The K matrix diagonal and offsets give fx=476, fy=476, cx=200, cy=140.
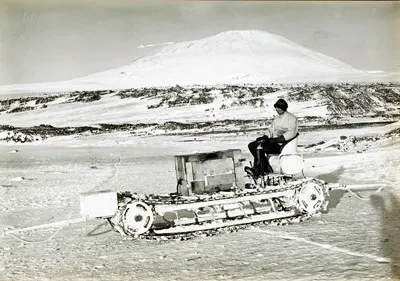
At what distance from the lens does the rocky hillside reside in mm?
9773

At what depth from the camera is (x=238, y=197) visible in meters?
4.83

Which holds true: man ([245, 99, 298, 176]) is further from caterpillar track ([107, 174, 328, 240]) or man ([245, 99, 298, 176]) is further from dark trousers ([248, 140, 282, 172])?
caterpillar track ([107, 174, 328, 240])

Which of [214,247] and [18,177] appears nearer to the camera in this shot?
[214,247]

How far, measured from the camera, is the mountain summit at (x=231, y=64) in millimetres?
8523

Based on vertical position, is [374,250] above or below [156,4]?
below

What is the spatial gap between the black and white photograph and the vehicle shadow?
24 millimetres

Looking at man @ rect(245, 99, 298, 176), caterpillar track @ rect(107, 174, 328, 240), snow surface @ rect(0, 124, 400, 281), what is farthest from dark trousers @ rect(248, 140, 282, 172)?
snow surface @ rect(0, 124, 400, 281)

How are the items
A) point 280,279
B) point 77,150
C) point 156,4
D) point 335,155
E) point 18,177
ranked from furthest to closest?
point 77,150 < point 335,155 < point 18,177 < point 156,4 < point 280,279

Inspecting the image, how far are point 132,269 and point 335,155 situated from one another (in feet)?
22.7

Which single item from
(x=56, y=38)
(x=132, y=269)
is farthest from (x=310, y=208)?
(x=56, y=38)

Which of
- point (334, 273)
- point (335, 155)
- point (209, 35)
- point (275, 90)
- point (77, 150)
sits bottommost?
point (334, 273)

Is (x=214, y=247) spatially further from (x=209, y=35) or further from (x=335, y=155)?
(x=335, y=155)

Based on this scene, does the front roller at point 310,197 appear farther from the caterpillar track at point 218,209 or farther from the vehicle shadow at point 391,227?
the vehicle shadow at point 391,227

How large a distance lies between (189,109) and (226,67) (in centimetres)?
157
